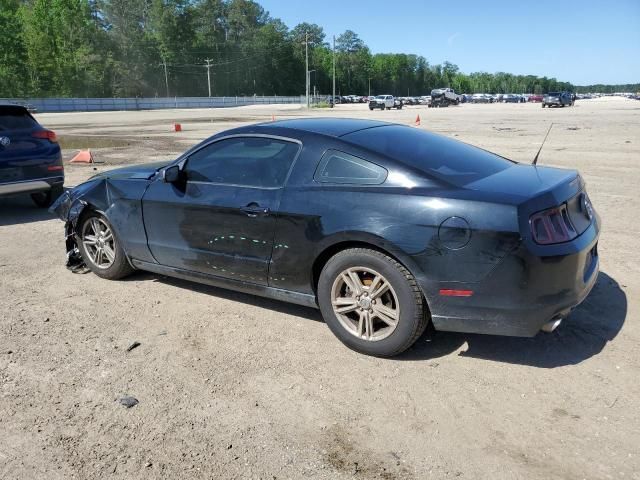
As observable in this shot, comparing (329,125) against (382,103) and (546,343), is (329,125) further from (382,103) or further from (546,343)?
(382,103)

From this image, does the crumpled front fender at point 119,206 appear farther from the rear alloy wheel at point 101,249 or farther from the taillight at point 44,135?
the taillight at point 44,135

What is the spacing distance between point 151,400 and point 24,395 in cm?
79

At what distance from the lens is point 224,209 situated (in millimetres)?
4137

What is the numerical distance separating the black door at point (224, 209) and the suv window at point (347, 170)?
0.98ft

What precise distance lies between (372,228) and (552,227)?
108 centimetres

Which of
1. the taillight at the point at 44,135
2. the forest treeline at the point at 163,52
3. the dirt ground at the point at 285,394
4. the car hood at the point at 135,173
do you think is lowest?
the dirt ground at the point at 285,394

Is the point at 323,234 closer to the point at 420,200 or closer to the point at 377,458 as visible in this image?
the point at 420,200

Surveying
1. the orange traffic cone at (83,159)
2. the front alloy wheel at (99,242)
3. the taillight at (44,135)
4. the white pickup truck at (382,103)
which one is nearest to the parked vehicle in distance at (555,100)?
the white pickup truck at (382,103)

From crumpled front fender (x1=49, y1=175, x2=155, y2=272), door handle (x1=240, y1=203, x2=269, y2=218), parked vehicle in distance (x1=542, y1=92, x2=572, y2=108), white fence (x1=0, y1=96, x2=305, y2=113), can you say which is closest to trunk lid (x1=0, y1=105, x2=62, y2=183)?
crumpled front fender (x1=49, y1=175, x2=155, y2=272)

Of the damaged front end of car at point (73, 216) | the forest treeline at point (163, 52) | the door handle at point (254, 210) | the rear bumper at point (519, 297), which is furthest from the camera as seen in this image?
the forest treeline at point (163, 52)

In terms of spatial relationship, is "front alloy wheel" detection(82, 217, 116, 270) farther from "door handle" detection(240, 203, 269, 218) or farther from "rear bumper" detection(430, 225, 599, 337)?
"rear bumper" detection(430, 225, 599, 337)

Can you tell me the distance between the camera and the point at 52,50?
85.3 metres

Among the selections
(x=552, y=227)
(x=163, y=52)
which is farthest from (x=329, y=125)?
(x=163, y=52)

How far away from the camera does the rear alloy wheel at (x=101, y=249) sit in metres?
5.04
